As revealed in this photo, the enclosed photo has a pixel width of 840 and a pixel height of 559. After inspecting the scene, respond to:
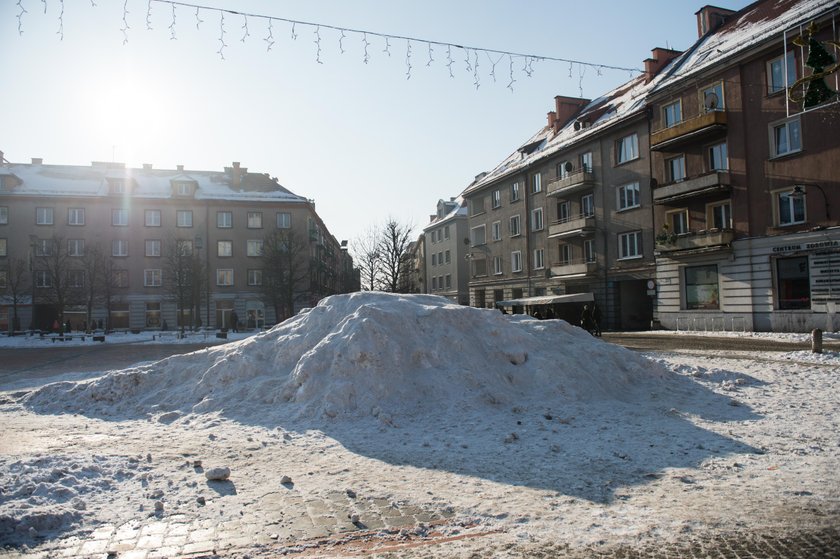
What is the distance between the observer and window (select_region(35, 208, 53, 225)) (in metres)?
49.3

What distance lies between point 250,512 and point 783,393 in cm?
921

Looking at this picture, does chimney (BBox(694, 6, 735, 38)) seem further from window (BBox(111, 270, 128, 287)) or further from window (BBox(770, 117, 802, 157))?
window (BBox(111, 270, 128, 287))

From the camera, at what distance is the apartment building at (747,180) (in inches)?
915

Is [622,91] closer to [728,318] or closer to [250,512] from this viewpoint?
[728,318]

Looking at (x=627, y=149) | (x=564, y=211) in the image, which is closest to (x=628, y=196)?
(x=627, y=149)

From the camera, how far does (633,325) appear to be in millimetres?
34812

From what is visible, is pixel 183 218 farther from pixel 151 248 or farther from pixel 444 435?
pixel 444 435

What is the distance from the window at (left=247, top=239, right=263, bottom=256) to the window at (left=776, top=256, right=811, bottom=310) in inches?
1612

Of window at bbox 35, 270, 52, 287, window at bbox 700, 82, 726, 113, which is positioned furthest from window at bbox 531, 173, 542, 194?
window at bbox 35, 270, 52, 287

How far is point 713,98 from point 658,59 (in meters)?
9.26

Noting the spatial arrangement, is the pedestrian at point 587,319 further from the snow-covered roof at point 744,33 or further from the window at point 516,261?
the window at point 516,261

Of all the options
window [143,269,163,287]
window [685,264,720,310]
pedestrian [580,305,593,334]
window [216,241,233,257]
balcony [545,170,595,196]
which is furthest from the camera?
window [216,241,233,257]

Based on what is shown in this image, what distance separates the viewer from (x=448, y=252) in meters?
63.8

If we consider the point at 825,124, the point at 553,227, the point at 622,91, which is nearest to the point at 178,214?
the point at 553,227
